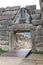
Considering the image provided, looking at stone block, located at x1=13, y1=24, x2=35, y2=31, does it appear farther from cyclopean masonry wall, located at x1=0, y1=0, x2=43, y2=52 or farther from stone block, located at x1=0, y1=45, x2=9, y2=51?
stone block, located at x1=0, y1=45, x2=9, y2=51

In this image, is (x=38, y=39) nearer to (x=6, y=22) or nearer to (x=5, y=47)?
(x=5, y=47)

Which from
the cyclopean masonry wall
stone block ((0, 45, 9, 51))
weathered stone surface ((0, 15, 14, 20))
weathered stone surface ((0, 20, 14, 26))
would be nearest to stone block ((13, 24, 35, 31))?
the cyclopean masonry wall

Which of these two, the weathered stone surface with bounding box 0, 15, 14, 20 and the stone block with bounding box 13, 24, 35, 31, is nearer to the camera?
the stone block with bounding box 13, 24, 35, 31

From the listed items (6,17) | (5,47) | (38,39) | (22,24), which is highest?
(6,17)

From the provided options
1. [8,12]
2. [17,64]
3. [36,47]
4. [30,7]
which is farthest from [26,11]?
[17,64]

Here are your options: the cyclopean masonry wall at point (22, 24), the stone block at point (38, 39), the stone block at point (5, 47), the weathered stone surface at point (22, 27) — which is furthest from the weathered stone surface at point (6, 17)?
the stone block at point (38, 39)

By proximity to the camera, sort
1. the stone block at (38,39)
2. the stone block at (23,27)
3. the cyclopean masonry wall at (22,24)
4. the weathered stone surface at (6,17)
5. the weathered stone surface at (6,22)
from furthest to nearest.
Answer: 1. the weathered stone surface at (6,17)
2. the weathered stone surface at (6,22)
3. the stone block at (23,27)
4. the cyclopean masonry wall at (22,24)
5. the stone block at (38,39)

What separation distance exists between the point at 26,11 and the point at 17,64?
6.94 metres

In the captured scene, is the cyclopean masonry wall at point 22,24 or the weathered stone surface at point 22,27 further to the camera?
the weathered stone surface at point 22,27

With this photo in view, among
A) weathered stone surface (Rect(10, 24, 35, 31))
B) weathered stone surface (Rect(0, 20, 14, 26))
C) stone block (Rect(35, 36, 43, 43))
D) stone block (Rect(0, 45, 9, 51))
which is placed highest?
weathered stone surface (Rect(0, 20, 14, 26))

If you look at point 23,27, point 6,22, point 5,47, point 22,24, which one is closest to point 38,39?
point 23,27

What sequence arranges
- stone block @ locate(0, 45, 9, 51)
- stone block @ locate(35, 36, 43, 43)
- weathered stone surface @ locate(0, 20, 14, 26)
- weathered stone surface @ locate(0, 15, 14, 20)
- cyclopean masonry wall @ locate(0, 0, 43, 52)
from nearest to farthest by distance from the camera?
stone block @ locate(35, 36, 43, 43), cyclopean masonry wall @ locate(0, 0, 43, 52), stone block @ locate(0, 45, 9, 51), weathered stone surface @ locate(0, 20, 14, 26), weathered stone surface @ locate(0, 15, 14, 20)

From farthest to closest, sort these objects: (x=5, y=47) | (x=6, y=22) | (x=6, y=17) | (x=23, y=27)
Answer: (x=6, y=17) → (x=6, y=22) → (x=5, y=47) → (x=23, y=27)

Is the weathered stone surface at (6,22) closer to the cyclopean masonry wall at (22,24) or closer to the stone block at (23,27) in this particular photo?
the cyclopean masonry wall at (22,24)
